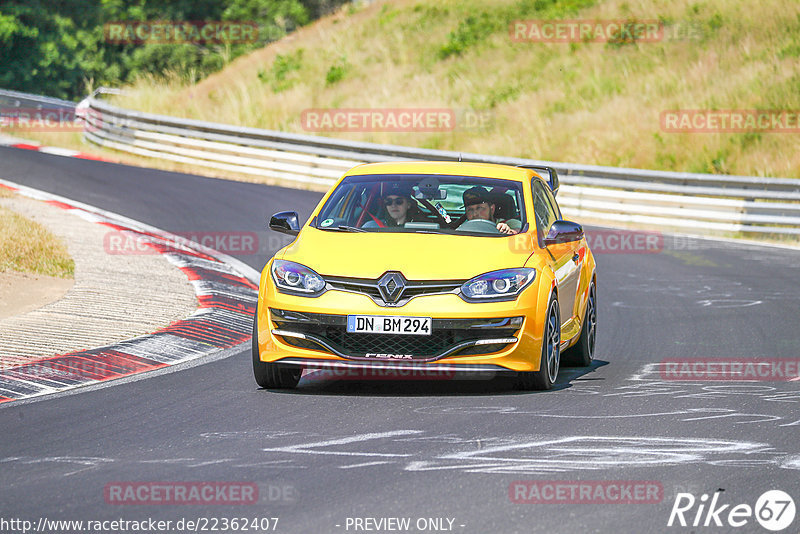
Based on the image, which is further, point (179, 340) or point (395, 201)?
point (179, 340)

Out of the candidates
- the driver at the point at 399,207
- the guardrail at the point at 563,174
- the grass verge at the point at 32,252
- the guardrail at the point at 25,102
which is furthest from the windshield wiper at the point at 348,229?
the guardrail at the point at 25,102

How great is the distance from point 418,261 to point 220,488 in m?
2.82

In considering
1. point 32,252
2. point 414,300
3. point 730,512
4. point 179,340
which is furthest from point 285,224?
point 32,252

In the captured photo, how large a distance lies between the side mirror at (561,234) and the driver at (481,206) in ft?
0.81

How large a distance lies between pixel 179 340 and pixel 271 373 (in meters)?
2.26

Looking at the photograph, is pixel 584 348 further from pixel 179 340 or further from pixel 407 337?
pixel 179 340

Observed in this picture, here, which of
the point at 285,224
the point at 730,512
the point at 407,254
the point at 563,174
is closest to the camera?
the point at 730,512

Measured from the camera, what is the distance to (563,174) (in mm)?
25141

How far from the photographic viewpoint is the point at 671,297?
14.7 metres

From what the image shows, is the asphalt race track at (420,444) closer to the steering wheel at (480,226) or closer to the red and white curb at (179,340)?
the red and white curb at (179,340)

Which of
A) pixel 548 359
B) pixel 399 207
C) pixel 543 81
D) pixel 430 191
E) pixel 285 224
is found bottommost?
pixel 548 359

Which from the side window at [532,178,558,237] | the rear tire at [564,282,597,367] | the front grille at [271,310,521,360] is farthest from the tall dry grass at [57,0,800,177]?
→ the front grille at [271,310,521,360]

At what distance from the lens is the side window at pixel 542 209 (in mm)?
9516

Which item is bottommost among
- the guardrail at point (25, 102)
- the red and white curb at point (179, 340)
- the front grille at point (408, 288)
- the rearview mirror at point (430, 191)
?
the red and white curb at point (179, 340)
